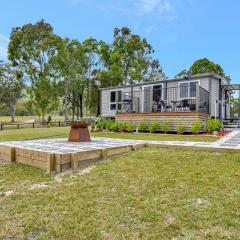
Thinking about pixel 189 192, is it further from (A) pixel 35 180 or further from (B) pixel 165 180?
(A) pixel 35 180

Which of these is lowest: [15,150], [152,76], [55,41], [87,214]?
[87,214]

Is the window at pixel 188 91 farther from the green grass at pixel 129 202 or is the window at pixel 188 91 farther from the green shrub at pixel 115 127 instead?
the green grass at pixel 129 202

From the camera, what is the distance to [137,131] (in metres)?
10.9

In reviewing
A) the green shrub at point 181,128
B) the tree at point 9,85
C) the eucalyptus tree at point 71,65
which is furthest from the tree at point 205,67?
the tree at point 9,85

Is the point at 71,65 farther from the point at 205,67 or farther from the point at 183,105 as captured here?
the point at 183,105

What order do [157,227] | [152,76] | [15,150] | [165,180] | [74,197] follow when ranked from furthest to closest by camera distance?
[152,76]
[15,150]
[165,180]
[74,197]
[157,227]

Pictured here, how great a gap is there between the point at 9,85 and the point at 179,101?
29.9 m

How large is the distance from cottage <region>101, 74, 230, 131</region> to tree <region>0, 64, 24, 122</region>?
21558mm

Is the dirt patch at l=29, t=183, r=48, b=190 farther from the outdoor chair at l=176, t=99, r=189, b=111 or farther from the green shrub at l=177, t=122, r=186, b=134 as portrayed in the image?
the outdoor chair at l=176, t=99, r=189, b=111

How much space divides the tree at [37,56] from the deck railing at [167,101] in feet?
44.2

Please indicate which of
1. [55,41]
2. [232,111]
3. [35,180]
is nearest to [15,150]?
[35,180]

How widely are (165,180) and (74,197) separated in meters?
1.23

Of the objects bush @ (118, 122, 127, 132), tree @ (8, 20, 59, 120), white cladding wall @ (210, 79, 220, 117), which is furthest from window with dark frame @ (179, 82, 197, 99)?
tree @ (8, 20, 59, 120)

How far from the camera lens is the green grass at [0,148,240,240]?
2018mm
